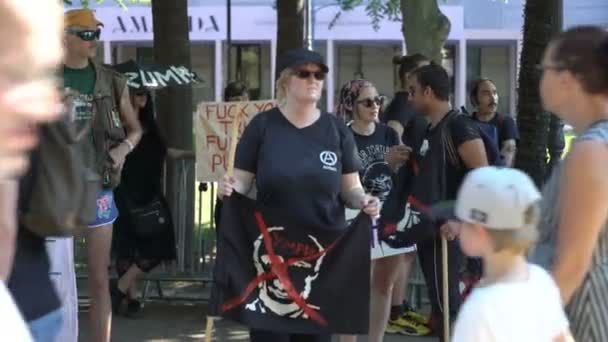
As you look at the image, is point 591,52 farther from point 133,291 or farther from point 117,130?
point 133,291

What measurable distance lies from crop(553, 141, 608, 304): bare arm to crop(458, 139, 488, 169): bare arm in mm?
2888

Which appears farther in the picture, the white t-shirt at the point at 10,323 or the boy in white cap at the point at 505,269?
the boy in white cap at the point at 505,269

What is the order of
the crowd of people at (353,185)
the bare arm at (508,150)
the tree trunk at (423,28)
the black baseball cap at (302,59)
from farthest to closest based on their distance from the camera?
1. the tree trunk at (423,28)
2. the bare arm at (508,150)
3. the black baseball cap at (302,59)
4. the crowd of people at (353,185)

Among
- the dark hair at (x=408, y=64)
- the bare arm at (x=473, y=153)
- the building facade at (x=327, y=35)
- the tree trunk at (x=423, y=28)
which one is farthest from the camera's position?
the building facade at (x=327, y=35)

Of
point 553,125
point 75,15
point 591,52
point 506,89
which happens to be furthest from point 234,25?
point 591,52

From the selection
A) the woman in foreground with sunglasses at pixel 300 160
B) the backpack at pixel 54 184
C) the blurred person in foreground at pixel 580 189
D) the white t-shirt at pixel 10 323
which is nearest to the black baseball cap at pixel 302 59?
the woman in foreground with sunglasses at pixel 300 160

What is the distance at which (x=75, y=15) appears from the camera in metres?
5.60

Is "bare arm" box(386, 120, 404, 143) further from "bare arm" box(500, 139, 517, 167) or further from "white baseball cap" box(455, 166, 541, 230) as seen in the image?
"white baseball cap" box(455, 166, 541, 230)

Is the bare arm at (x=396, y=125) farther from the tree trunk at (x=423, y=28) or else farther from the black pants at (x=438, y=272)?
the tree trunk at (x=423, y=28)

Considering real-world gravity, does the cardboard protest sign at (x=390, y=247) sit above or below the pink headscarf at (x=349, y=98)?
below

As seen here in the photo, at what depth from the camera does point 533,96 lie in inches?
324

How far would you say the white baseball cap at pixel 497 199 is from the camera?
2867 mm

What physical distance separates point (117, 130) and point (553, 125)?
505cm

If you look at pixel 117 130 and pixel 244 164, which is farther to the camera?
pixel 117 130
